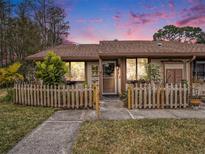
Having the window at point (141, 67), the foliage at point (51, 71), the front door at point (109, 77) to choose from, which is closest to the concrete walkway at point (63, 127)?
the foliage at point (51, 71)

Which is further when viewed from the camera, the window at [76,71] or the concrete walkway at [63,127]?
the window at [76,71]

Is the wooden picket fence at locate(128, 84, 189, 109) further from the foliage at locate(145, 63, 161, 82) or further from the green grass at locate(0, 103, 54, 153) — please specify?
the green grass at locate(0, 103, 54, 153)

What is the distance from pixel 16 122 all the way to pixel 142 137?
4243 mm

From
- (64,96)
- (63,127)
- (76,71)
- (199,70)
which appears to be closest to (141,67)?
(199,70)

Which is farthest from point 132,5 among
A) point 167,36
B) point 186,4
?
point 167,36

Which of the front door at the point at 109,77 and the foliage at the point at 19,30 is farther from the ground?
the foliage at the point at 19,30

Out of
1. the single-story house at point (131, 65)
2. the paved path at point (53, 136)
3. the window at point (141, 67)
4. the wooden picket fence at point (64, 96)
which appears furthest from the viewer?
the window at point (141, 67)

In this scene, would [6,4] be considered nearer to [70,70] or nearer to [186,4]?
[70,70]

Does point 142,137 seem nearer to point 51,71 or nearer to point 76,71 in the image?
point 51,71

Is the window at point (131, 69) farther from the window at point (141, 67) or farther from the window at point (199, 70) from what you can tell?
the window at point (199, 70)

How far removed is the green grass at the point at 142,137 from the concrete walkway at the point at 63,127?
340mm

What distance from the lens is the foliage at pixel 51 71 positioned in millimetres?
11188

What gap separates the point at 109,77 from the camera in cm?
1661

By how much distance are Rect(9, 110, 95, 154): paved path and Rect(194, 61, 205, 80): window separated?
30.1ft
